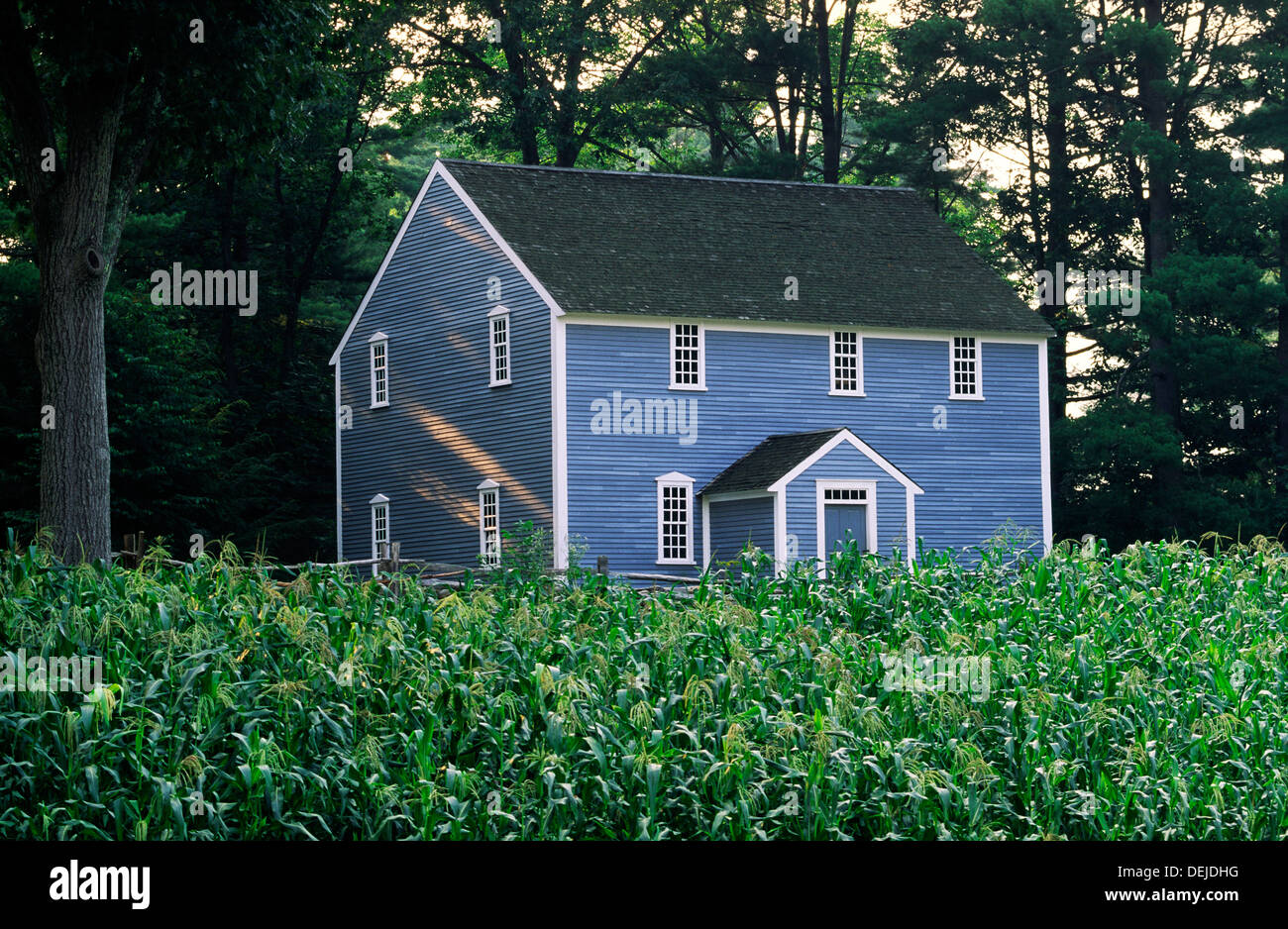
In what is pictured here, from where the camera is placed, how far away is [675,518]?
3253 cm

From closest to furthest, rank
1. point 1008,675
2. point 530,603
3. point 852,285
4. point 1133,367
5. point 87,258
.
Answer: point 1008,675 → point 530,603 → point 87,258 → point 852,285 → point 1133,367

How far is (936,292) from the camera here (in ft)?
119

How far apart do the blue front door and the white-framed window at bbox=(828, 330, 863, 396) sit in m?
3.15

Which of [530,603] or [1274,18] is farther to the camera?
[1274,18]

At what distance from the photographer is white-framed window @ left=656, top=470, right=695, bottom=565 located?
3225 cm

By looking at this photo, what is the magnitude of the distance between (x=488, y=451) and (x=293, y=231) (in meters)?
14.2

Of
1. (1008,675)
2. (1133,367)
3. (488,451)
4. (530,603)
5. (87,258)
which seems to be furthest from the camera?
(1133,367)

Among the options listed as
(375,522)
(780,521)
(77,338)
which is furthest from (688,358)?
(77,338)

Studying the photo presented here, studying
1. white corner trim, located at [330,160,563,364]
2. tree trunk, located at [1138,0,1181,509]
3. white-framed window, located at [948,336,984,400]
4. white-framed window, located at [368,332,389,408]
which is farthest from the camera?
tree trunk, located at [1138,0,1181,509]

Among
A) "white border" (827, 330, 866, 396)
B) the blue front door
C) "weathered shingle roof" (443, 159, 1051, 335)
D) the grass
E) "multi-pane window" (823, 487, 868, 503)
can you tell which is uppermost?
"weathered shingle roof" (443, 159, 1051, 335)

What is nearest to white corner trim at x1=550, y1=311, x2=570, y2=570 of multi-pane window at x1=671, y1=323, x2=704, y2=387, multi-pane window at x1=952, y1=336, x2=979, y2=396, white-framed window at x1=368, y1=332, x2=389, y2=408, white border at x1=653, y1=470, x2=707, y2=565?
white border at x1=653, y1=470, x2=707, y2=565

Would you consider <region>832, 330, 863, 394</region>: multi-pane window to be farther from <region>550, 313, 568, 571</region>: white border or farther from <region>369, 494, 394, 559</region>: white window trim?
<region>369, 494, 394, 559</region>: white window trim

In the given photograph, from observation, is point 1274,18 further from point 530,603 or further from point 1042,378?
point 530,603

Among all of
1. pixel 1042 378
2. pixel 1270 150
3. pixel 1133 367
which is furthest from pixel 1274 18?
pixel 1042 378
